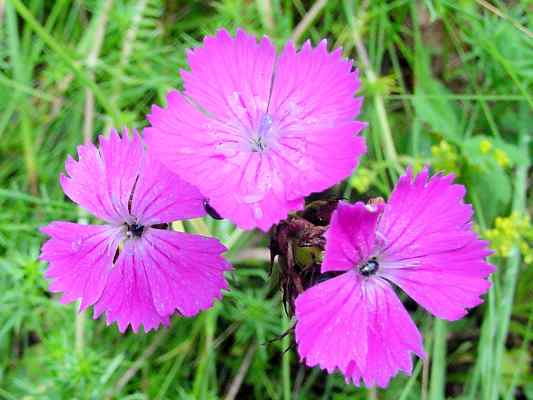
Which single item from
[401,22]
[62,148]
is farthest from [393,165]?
[62,148]

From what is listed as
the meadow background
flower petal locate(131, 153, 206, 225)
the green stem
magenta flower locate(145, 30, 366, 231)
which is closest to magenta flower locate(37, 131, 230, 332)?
flower petal locate(131, 153, 206, 225)

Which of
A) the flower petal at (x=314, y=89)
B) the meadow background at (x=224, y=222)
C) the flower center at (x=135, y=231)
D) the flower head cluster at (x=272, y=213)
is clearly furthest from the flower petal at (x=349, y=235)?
the meadow background at (x=224, y=222)

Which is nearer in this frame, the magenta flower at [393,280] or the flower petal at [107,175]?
the magenta flower at [393,280]

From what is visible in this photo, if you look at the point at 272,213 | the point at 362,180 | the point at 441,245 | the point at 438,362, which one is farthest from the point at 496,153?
the point at 272,213

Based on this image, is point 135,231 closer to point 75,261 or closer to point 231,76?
point 75,261

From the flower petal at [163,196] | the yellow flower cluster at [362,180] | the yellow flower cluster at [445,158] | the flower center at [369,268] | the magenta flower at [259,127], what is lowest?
the flower center at [369,268]

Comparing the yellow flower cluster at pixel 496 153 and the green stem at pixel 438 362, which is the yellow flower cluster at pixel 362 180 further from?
the green stem at pixel 438 362
